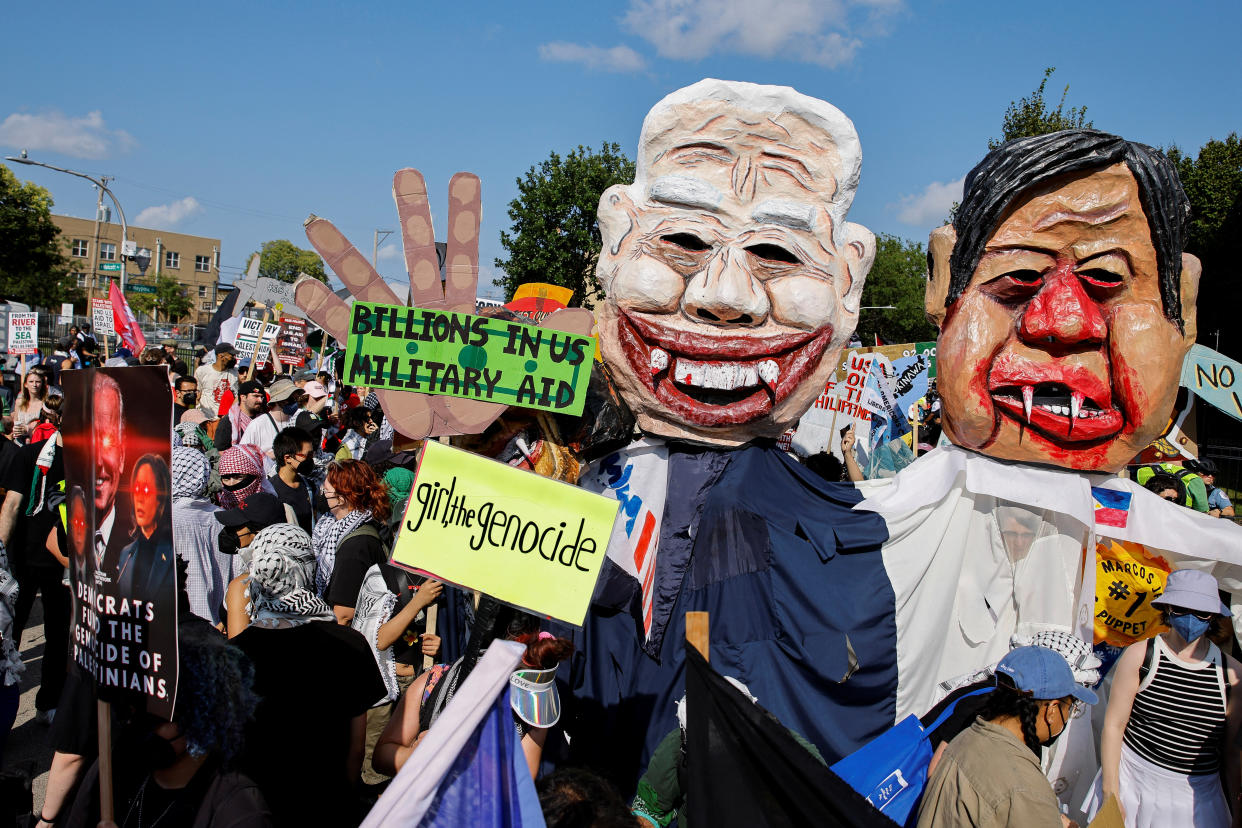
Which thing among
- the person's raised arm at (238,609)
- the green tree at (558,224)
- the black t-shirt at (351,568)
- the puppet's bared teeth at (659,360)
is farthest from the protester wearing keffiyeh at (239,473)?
the green tree at (558,224)

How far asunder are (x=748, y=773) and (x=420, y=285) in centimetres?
219

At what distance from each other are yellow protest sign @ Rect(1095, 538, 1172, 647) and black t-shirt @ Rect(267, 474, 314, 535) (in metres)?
4.64

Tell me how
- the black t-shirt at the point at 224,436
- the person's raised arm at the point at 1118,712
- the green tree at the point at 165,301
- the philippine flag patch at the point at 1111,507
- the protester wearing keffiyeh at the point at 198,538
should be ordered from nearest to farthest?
the person's raised arm at the point at 1118,712, the philippine flag patch at the point at 1111,507, the protester wearing keffiyeh at the point at 198,538, the black t-shirt at the point at 224,436, the green tree at the point at 165,301

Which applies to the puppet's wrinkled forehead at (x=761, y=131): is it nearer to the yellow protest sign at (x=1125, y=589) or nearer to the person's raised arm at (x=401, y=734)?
the yellow protest sign at (x=1125, y=589)

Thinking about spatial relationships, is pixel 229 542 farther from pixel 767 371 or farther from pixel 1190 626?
pixel 1190 626

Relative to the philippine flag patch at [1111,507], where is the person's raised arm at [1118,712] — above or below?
below

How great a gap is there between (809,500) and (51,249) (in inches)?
1559

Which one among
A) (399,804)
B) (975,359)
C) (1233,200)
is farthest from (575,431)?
(1233,200)

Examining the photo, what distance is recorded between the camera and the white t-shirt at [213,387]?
9.30 metres

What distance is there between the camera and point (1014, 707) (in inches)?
97.0

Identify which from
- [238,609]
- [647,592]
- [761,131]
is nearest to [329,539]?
[238,609]

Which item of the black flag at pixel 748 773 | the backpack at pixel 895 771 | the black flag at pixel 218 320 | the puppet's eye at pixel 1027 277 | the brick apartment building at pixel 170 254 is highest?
the brick apartment building at pixel 170 254

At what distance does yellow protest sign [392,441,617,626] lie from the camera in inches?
106

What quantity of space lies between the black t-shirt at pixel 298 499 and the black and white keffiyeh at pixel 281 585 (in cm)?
301
